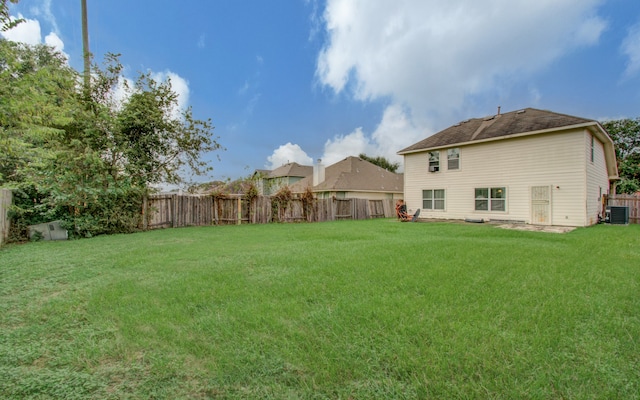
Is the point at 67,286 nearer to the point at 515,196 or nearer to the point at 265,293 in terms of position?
the point at 265,293

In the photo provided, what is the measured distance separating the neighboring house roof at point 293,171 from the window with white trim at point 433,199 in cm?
1765

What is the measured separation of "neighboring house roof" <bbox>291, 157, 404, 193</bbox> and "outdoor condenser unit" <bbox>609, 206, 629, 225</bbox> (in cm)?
1424

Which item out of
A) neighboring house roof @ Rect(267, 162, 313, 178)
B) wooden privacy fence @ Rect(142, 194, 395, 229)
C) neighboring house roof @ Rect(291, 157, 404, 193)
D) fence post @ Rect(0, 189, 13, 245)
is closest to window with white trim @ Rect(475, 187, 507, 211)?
wooden privacy fence @ Rect(142, 194, 395, 229)

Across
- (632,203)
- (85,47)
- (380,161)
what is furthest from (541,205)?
(380,161)

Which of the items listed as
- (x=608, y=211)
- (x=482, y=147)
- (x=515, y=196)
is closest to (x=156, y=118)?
(x=482, y=147)

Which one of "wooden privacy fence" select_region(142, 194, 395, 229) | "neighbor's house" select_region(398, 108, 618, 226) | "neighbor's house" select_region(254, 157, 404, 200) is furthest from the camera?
"neighbor's house" select_region(254, 157, 404, 200)

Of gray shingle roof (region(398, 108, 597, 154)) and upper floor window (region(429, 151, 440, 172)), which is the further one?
upper floor window (region(429, 151, 440, 172))

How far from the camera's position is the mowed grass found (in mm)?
1875

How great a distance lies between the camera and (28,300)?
11.6ft

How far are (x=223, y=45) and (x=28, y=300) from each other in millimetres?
11644

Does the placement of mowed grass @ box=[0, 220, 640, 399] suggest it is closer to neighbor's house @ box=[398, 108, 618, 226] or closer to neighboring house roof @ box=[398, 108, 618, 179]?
neighbor's house @ box=[398, 108, 618, 226]

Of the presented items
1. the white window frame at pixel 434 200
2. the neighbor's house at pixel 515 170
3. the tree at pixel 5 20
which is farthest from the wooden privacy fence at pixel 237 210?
the tree at pixel 5 20

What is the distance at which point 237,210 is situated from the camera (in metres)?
14.4

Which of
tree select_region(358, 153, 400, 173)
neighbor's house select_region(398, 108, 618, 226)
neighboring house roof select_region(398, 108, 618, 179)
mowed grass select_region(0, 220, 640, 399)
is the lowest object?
mowed grass select_region(0, 220, 640, 399)
